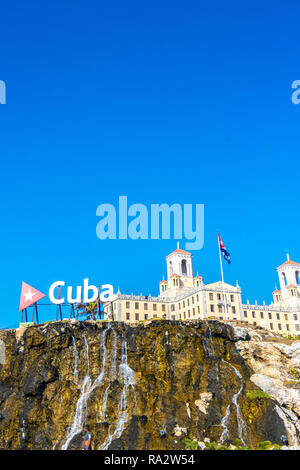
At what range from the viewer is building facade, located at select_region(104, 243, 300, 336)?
124625mm

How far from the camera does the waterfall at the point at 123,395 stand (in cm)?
6194

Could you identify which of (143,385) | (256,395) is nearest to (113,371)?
(143,385)

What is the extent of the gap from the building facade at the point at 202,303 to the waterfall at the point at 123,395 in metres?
42.9

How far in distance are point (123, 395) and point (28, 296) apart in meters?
32.9

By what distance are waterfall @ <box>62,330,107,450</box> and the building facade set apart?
42257 millimetres

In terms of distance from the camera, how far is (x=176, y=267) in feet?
471

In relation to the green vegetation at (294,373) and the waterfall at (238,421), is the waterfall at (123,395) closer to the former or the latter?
the waterfall at (238,421)

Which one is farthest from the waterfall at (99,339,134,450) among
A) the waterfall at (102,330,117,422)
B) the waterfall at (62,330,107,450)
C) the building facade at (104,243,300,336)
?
the building facade at (104,243,300,336)

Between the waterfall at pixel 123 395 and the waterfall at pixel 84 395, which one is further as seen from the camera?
the waterfall at pixel 84 395

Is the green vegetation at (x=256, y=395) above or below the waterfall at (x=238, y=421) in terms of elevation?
above

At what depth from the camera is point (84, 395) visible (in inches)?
2724

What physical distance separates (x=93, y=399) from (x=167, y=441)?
12880 millimetres

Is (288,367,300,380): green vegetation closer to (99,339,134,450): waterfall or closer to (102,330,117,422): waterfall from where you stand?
(99,339,134,450): waterfall

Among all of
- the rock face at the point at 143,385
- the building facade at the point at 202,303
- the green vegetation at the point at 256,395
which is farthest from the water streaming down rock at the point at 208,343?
the building facade at the point at 202,303
